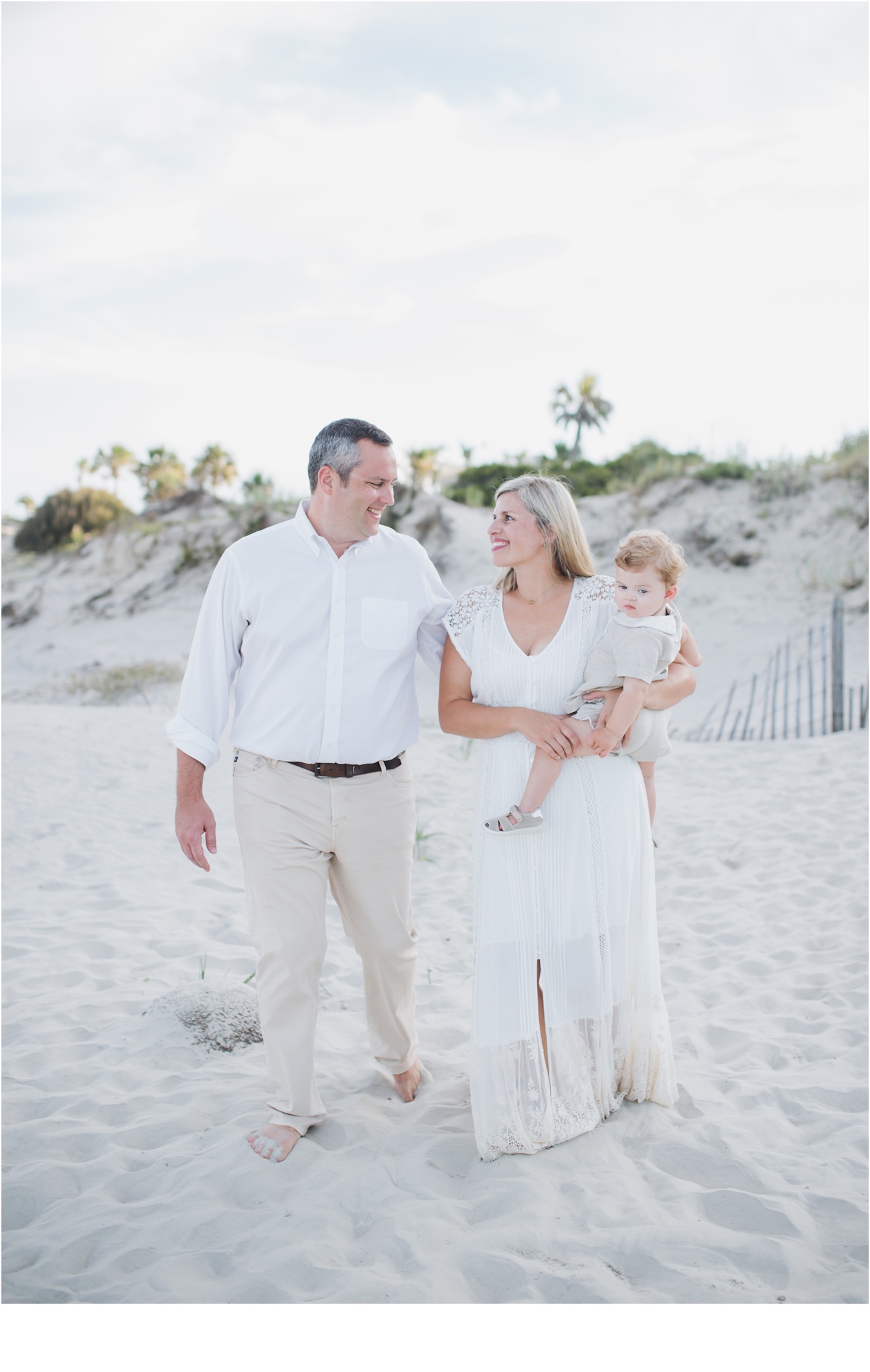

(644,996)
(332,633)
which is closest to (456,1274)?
(644,996)

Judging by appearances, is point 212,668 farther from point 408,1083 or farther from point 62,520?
point 62,520

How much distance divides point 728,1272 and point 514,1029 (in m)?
0.82

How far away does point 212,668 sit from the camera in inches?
119

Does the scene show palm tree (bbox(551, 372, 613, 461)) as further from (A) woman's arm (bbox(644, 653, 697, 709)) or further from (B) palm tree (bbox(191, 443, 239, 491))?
(A) woman's arm (bbox(644, 653, 697, 709))

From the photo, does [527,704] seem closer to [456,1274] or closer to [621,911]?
[621,911]

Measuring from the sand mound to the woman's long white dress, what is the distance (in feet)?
4.48

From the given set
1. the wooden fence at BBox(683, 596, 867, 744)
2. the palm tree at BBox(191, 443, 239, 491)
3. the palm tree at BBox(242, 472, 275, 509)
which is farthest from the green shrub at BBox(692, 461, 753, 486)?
the palm tree at BBox(191, 443, 239, 491)

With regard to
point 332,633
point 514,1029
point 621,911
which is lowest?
point 514,1029

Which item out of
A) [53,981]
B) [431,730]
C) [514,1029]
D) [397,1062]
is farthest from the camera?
[431,730]

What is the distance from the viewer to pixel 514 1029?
2.79 metres

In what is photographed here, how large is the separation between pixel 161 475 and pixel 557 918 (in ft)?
87.3

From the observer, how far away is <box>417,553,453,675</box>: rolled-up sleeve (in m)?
3.22

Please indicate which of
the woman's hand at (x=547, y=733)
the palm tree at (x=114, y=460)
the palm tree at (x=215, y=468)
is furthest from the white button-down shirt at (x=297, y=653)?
the palm tree at (x=114, y=460)

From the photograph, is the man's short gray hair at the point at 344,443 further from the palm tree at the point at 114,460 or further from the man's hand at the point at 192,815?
the palm tree at the point at 114,460
